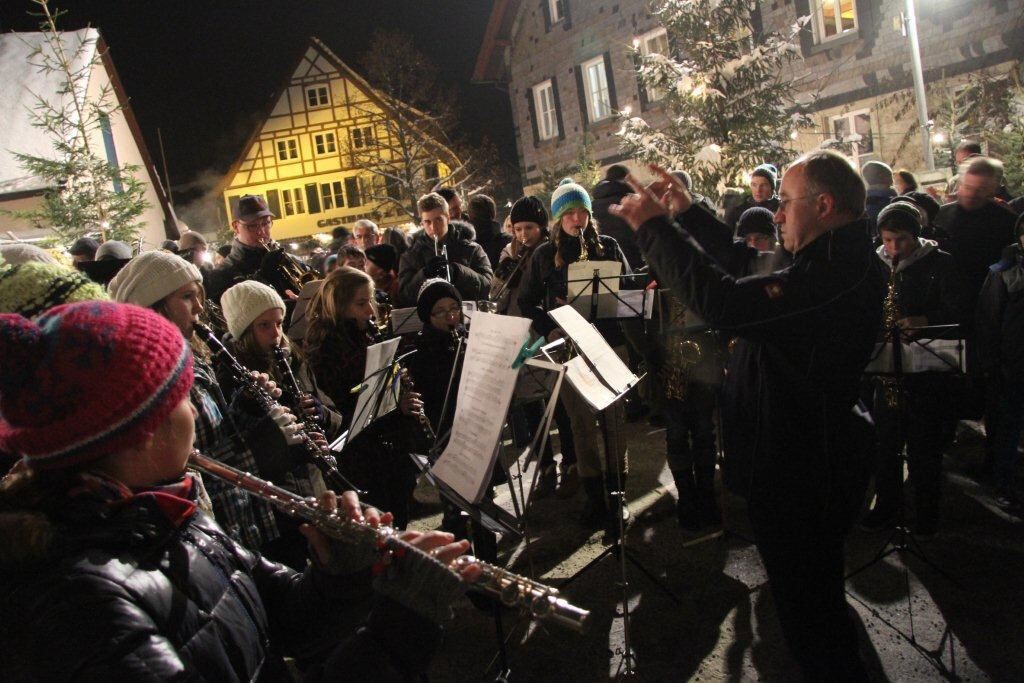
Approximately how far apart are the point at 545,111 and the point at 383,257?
19091 millimetres

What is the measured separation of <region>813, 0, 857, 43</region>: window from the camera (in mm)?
16156

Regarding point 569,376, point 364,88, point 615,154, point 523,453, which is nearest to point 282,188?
point 364,88

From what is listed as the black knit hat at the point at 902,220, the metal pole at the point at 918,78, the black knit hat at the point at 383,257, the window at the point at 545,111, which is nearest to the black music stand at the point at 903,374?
the black knit hat at the point at 902,220

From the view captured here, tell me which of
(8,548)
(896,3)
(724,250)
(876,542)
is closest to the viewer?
(8,548)

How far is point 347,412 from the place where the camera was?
456 centimetres

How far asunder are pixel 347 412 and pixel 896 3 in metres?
16.4

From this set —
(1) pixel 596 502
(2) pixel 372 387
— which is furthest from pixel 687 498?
(2) pixel 372 387

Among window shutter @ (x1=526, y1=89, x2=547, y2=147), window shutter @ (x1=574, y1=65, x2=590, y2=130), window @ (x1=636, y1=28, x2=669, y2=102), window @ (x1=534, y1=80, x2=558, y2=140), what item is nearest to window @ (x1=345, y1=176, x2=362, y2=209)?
window shutter @ (x1=526, y1=89, x2=547, y2=147)

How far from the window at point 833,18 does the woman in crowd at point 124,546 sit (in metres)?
18.5

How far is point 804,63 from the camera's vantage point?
17.0m

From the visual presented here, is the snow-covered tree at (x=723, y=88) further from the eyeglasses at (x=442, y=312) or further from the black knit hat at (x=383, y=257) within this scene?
the eyeglasses at (x=442, y=312)

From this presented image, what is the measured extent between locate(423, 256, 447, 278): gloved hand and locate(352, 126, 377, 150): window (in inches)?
990

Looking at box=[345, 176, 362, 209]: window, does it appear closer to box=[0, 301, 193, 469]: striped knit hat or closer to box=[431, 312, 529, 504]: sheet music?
box=[431, 312, 529, 504]: sheet music

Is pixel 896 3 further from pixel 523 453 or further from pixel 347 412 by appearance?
pixel 347 412
